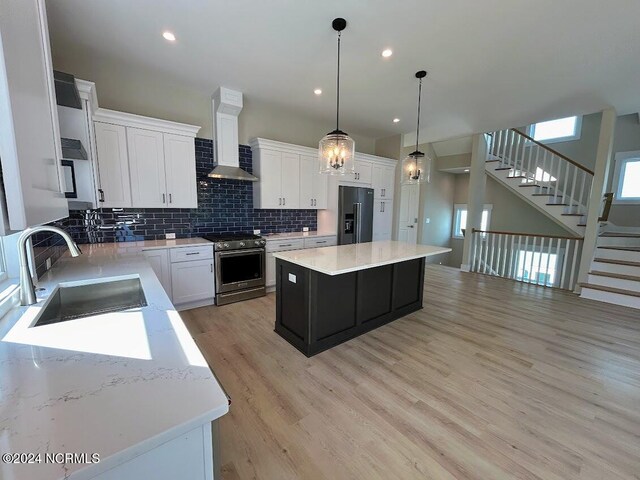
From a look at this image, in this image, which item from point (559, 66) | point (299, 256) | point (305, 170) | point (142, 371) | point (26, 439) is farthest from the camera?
point (305, 170)

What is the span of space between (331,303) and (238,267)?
169 cm

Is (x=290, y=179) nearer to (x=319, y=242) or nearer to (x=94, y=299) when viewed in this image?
(x=319, y=242)

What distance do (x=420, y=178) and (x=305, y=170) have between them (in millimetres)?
2069

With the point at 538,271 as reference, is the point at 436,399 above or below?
below

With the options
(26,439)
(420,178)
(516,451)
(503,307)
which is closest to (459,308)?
(503,307)

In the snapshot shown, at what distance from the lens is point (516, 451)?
5.11ft

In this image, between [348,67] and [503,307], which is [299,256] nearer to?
[348,67]

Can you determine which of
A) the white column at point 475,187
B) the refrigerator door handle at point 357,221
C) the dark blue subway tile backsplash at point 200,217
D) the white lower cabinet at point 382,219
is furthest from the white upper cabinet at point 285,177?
the white column at point 475,187

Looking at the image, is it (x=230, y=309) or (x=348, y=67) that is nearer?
(x=348, y=67)

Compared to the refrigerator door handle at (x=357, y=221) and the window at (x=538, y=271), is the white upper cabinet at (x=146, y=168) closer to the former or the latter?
the refrigerator door handle at (x=357, y=221)

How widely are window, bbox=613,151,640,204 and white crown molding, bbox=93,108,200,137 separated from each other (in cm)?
808

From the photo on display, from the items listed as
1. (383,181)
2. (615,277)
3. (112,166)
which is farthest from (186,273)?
(615,277)

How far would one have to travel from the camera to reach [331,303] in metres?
2.62

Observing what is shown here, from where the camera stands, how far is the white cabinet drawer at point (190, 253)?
3.26 m
